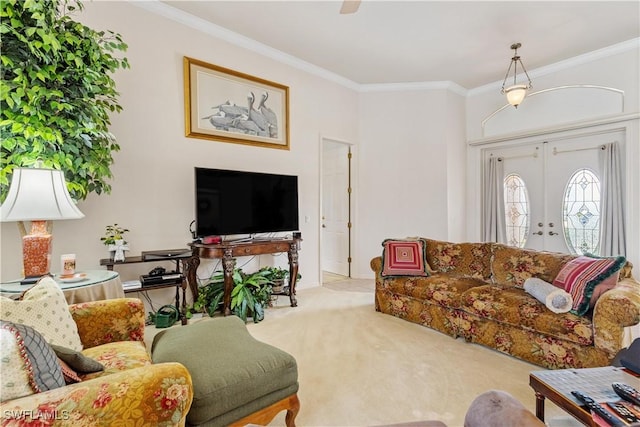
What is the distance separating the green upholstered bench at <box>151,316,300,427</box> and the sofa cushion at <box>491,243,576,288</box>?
239cm

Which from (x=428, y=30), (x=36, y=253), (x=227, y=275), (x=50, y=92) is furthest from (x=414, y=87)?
(x=36, y=253)

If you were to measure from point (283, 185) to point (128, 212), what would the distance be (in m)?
1.76

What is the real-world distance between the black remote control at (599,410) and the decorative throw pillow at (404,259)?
7.17 ft

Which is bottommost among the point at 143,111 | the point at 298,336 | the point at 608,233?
the point at 298,336

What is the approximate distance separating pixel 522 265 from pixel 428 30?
2.86m

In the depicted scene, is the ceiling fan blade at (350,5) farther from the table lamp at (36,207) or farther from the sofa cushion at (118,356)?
the sofa cushion at (118,356)

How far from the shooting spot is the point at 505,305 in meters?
2.54

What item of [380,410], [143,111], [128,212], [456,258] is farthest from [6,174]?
[456,258]

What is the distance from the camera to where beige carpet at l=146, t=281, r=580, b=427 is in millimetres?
1830

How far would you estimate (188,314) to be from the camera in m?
3.29

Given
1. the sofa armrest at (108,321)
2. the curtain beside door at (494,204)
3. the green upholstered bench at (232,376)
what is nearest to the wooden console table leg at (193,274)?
the sofa armrest at (108,321)

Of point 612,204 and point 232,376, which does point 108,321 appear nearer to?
point 232,376

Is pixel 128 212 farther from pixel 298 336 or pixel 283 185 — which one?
pixel 298 336

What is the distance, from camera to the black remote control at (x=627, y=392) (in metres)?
1.17
